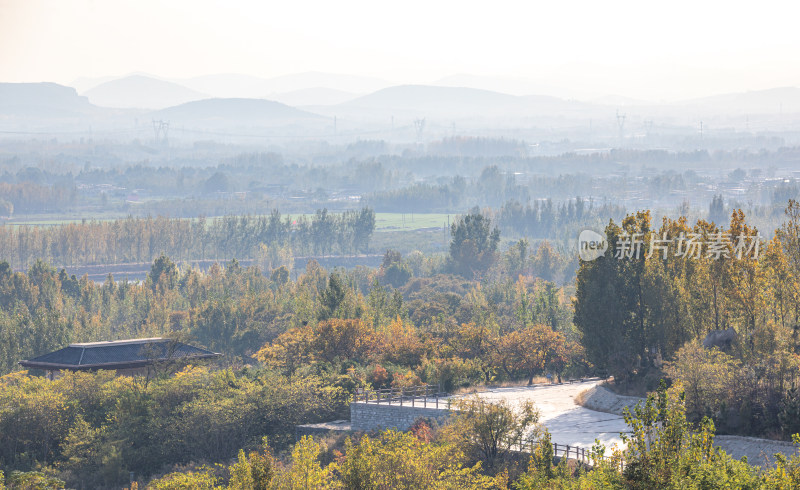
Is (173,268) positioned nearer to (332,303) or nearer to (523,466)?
(332,303)

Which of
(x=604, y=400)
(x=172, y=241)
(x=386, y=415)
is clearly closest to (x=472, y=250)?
(x=172, y=241)

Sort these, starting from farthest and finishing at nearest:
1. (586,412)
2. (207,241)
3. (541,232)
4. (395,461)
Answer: (541,232), (207,241), (586,412), (395,461)

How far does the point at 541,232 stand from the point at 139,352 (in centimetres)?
14117

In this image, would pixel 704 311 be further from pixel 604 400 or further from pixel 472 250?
pixel 472 250

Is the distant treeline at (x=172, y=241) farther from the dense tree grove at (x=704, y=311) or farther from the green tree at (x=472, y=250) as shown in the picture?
the dense tree grove at (x=704, y=311)

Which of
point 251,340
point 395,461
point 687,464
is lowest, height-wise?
point 251,340

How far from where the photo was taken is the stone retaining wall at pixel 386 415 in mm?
40381

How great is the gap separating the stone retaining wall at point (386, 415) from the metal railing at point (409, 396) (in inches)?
15.0

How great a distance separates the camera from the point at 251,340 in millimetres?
74438

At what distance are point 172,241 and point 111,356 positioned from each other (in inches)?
3941

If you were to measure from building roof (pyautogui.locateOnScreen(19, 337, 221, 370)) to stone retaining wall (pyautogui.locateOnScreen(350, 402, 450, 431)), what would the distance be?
49.5ft

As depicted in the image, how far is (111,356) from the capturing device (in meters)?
54.5

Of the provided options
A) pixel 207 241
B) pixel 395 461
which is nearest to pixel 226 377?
pixel 395 461

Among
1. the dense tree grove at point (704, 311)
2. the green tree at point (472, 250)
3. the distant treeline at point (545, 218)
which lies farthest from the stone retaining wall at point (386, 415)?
the distant treeline at point (545, 218)
